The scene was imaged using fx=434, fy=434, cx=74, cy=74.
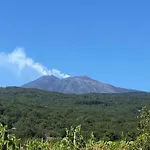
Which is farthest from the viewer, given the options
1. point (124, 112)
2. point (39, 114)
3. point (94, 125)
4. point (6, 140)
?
point (124, 112)

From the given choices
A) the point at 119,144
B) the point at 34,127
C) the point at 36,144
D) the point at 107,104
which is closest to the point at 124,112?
the point at 107,104

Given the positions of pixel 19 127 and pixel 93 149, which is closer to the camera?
pixel 93 149

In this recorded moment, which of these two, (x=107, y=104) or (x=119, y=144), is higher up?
(x=107, y=104)

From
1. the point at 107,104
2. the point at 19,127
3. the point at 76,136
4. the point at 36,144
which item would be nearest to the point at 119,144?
the point at 76,136

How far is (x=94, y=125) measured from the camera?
108 m

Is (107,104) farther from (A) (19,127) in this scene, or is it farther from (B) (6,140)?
(B) (6,140)

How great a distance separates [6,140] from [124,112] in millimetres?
133551

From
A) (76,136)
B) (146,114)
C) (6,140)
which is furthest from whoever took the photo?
(146,114)

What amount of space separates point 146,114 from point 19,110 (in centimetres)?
9629

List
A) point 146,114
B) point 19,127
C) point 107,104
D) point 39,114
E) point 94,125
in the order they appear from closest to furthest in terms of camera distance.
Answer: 1. point 146,114
2. point 19,127
3. point 94,125
4. point 39,114
5. point 107,104

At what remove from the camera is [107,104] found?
18350 cm

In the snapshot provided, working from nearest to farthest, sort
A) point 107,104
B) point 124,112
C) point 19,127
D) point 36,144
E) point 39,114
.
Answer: point 36,144 < point 19,127 < point 39,114 < point 124,112 < point 107,104

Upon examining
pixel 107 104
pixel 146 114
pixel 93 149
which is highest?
pixel 107 104

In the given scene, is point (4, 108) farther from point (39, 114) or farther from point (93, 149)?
point (93, 149)
